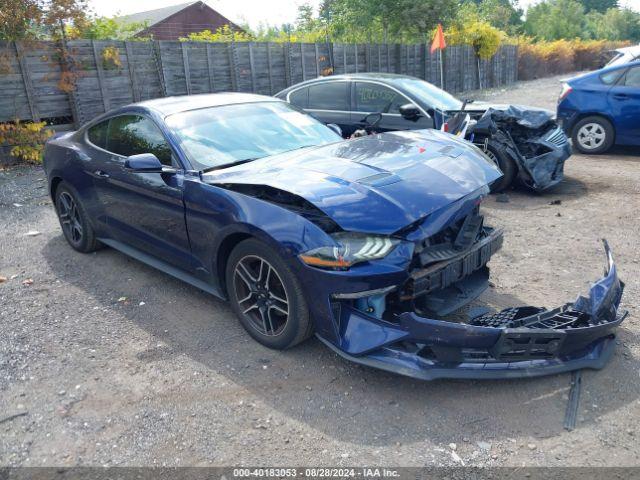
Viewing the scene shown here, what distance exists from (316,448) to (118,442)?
1066 millimetres

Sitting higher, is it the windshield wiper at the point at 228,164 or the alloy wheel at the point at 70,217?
the windshield wiper at the point at 228,164

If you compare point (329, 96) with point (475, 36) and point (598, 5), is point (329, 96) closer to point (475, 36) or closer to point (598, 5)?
point (475, 36)

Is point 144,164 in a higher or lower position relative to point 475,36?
lower

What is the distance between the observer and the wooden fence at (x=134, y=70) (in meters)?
9.44

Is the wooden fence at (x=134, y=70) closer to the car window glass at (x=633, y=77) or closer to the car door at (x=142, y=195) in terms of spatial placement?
the car door at (x=142, y=195)

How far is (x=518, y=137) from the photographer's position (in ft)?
22.9

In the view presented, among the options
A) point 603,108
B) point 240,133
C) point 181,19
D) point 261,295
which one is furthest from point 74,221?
point 181,19

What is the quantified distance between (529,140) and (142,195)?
16.5 feet

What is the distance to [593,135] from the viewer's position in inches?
357

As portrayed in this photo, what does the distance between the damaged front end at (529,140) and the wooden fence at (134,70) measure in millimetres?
7512

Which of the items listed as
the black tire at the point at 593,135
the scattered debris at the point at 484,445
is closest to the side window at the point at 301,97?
the black tire at the point at 593,135

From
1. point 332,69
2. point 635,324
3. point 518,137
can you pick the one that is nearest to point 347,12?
point 332,69

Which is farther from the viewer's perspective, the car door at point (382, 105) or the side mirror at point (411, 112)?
the car door at point (382, 105)

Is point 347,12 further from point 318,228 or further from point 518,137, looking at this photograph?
point 318,228
